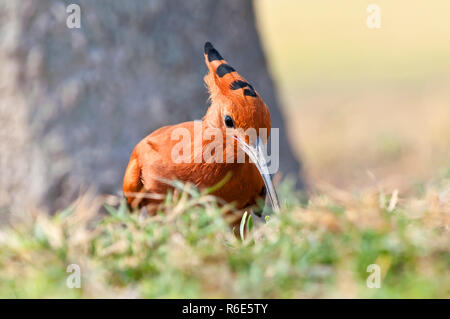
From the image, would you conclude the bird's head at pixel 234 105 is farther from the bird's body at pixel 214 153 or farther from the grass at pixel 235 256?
the grass at pixel 235 256

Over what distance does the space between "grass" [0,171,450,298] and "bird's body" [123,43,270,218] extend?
1089mm

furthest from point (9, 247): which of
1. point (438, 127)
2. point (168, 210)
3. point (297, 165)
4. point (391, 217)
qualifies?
point (438, 127)

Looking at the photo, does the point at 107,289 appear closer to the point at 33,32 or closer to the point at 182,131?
the point at 182,131

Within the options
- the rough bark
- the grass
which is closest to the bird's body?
the grass

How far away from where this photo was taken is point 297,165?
6.97 m

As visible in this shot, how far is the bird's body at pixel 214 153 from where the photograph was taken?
11.9 ft

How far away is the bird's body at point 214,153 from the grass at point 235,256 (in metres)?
1.09

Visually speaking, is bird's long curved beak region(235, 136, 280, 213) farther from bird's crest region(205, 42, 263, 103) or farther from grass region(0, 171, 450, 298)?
grass region(0, 171, 450, 298)

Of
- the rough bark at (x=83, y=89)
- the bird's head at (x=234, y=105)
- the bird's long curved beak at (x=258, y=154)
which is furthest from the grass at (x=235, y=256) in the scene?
the rough bark at (x=83, y=89)

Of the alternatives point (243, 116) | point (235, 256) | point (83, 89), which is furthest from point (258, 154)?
point (83, 89)

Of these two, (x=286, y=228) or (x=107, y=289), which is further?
(x=286, y=228)

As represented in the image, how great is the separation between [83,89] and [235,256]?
385cm

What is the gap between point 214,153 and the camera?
12.3 feet
